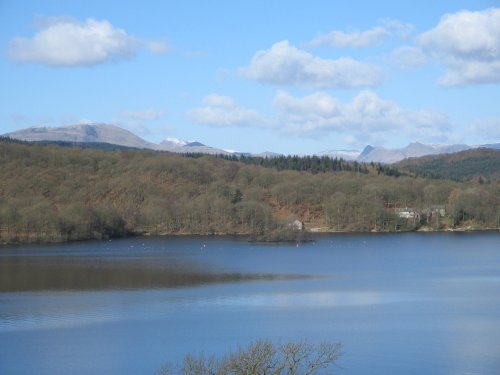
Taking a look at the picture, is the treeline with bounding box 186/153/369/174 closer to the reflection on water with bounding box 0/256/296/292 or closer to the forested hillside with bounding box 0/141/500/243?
the forested hillside with bounding box 0/141/500/243

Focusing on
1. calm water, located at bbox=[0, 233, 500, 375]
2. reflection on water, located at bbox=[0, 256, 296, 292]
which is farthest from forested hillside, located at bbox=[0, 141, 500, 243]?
reflection on water, located at bbox=[0, 256, 296, 292]

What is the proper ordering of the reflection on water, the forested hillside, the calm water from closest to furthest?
the calm water → the reflection on water → the forested hillside

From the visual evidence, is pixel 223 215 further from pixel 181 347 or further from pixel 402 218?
pixel 181 347

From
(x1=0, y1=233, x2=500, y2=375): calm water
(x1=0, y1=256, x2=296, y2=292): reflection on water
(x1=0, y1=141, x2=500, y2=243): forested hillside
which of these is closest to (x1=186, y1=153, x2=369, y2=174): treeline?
(x1=0, y1=141, x2=500, y2=243): forested hillside

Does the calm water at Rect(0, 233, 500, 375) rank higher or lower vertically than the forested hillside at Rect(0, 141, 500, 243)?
lower

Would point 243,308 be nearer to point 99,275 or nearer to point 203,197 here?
point 99,275

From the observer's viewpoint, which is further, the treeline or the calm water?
the treeline

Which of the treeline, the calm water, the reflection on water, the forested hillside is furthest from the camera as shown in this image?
the treeline

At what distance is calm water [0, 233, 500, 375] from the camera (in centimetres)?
2603

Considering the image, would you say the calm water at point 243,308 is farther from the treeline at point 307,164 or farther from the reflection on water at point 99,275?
the treeline at point 307,164

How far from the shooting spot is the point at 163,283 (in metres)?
45.8

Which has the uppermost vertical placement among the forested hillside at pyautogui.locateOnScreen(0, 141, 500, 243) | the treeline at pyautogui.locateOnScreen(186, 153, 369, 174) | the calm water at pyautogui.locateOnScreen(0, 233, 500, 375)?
the treeline at pyautogui.locateOnScreen(186, 153, 369, 174)

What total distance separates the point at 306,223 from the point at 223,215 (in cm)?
1230

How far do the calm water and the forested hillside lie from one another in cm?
2616
